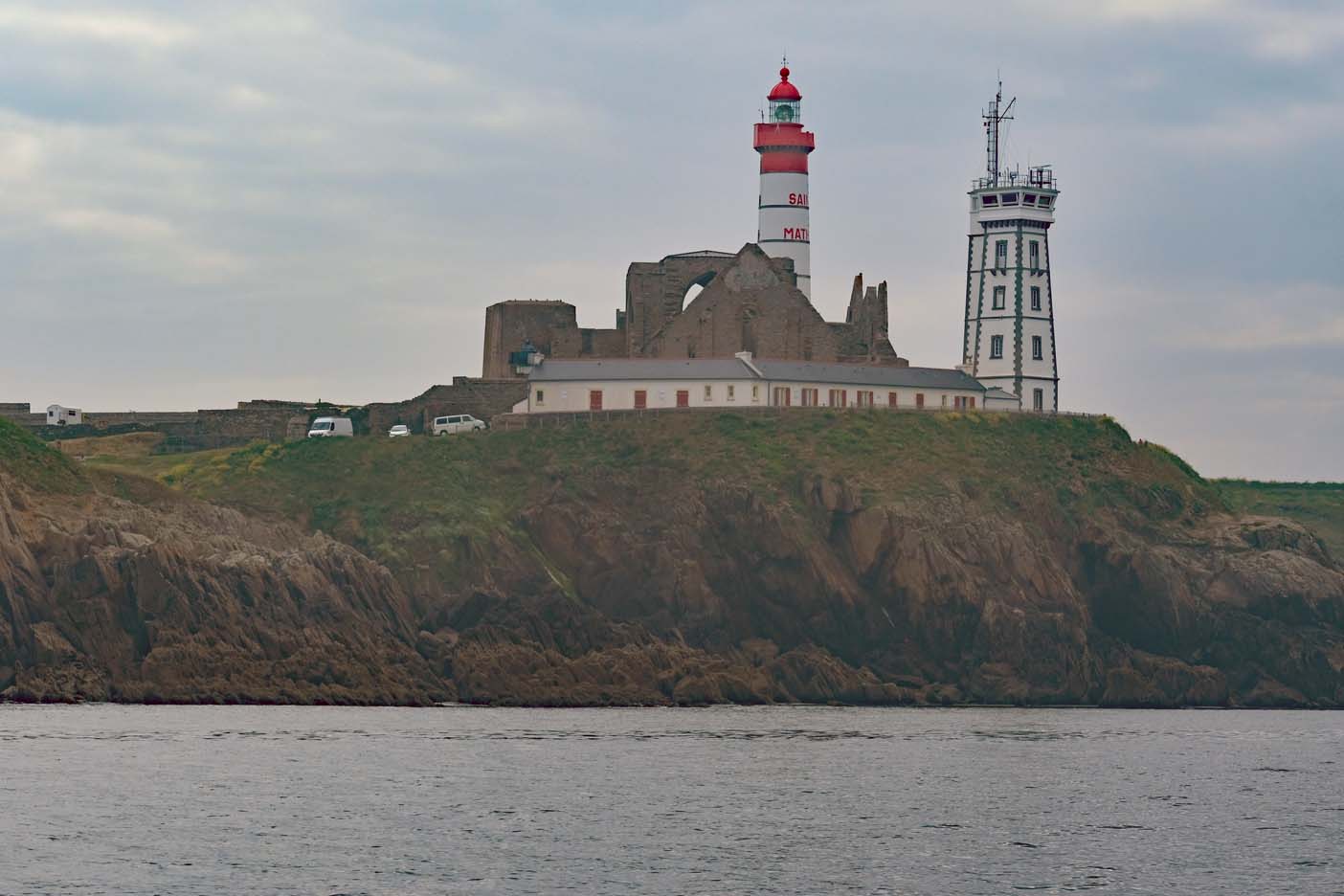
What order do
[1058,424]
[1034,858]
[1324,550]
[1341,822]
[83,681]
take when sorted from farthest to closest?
[1058,424] < [1324,550] < [83,681] < [1341,822] < [1034,858]

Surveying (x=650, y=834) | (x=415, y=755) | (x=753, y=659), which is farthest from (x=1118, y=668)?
(x=650, y=834)

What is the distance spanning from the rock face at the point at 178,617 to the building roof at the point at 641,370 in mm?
25850

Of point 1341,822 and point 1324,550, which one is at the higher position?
point 1324,550

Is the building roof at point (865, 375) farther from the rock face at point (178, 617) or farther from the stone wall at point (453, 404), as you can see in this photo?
the rock face at point (178, 617)

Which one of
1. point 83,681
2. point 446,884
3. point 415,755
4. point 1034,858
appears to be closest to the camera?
point 446,884

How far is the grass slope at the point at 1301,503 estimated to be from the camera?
456 feet

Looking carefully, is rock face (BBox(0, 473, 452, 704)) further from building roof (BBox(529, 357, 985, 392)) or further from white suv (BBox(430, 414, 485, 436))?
building roof (BBox(529, 357, 985, 392))

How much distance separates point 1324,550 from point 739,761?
158ft

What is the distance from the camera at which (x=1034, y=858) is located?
57.6 meters

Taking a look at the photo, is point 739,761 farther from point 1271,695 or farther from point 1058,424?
point 1058,424

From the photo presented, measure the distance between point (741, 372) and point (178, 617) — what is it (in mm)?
40164

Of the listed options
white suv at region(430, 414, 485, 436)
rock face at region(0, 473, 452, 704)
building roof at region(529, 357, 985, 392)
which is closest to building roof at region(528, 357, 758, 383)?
building roof at region(529, 357, 985, 392)

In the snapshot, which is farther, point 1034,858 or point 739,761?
point 739,761

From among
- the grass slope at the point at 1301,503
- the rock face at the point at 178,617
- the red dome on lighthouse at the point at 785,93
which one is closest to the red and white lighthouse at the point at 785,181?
the red dome on lighthouse at the point at 785,93
